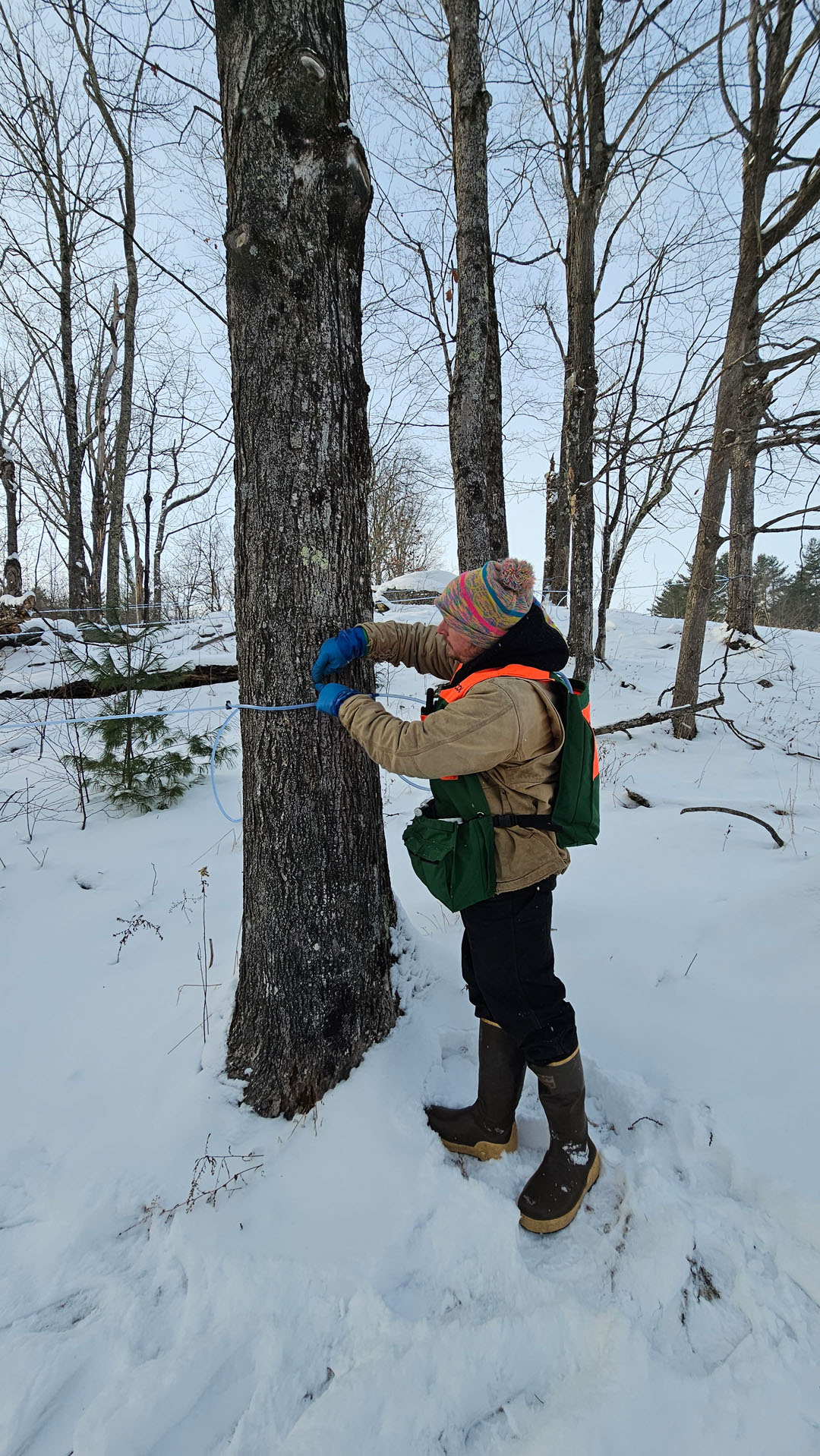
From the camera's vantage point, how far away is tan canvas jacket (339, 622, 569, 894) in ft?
5.48

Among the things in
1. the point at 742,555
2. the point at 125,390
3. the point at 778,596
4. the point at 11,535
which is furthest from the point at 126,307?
the point at 778,596

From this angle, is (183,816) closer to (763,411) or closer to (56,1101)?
(56,1101)

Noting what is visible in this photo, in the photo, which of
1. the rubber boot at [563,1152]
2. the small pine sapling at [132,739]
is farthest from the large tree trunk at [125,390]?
the rubber boot at [563,1152]

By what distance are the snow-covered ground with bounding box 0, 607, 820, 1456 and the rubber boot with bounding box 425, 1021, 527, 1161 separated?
70 millimetres

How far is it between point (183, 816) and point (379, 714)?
297 cm

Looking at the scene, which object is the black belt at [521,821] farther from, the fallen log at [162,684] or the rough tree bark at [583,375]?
the rough tree bark at [583,375]

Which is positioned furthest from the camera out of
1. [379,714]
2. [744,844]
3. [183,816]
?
[183,816]

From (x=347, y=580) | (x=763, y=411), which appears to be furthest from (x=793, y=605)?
(x=347, y=580)

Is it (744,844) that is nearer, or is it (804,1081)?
(804,1081)

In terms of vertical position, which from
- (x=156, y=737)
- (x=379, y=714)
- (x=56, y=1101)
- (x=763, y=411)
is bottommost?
(x=56, y=1101)

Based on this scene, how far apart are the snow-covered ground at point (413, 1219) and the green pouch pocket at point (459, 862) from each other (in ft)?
2.51

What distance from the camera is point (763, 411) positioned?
18.3ft

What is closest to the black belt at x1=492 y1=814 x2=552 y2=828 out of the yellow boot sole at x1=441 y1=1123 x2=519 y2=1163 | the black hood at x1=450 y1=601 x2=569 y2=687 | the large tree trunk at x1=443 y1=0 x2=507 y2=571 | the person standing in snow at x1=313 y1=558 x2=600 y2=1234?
the person standing in snow at x1=313 y1=558 x2=600 y2=1234

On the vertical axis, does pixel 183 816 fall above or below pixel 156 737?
below
